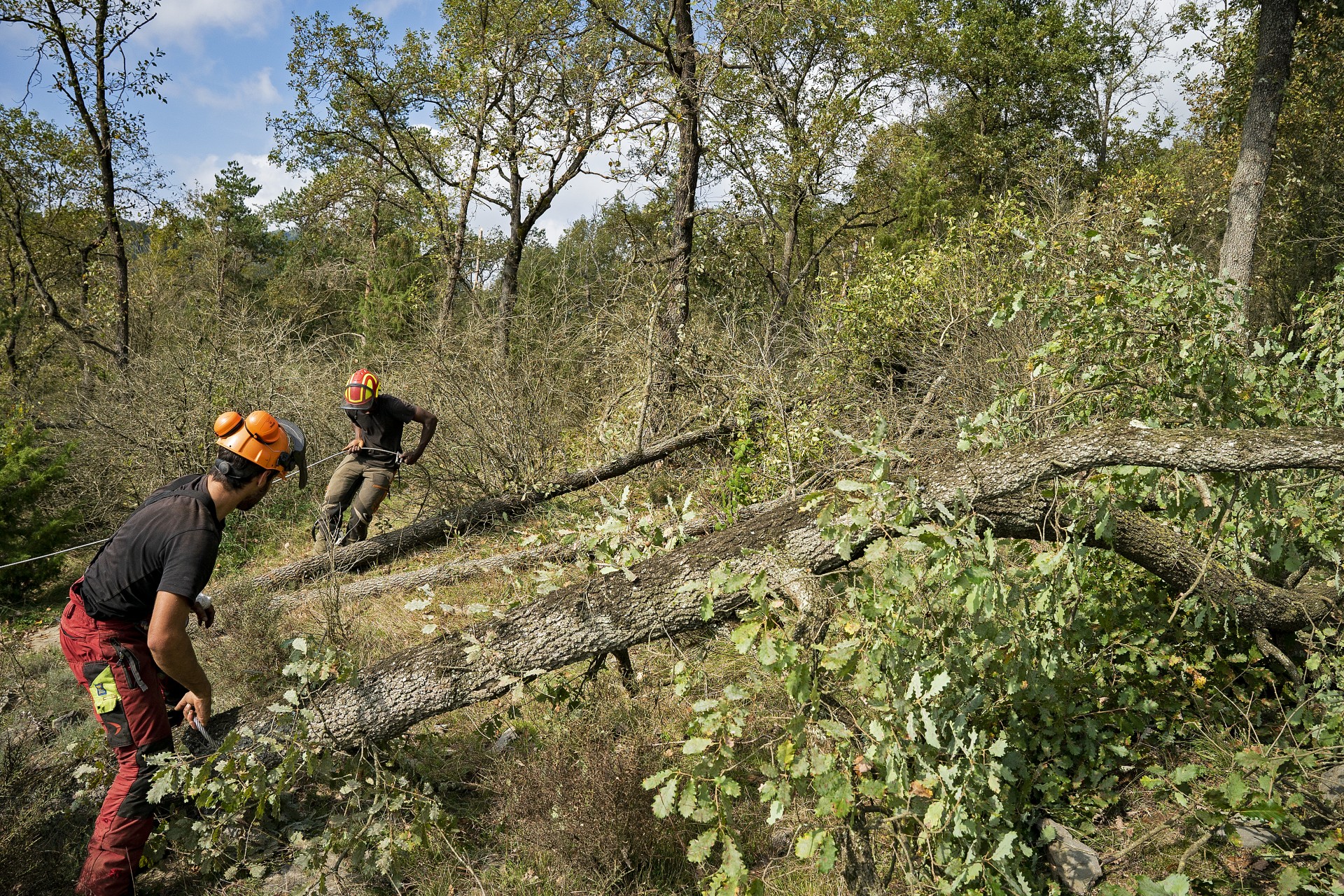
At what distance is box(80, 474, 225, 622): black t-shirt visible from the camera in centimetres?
294

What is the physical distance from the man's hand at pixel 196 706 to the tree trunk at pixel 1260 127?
35.8 feet

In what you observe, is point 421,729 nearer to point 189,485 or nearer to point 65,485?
point 189,485

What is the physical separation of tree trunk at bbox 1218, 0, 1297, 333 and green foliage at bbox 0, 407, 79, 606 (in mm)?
13171

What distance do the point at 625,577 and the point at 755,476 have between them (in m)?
3.13

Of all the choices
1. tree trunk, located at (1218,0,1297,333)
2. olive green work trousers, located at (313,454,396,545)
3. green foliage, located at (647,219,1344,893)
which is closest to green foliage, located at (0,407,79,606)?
olive green work trousers, located at (313,454,396,545)

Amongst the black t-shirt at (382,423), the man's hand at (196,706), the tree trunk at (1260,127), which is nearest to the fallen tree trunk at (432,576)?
the black t-shirt at (382,423)

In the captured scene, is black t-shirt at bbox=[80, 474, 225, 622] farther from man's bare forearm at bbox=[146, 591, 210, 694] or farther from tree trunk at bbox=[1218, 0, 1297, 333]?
tree trunk at bbox=[1218, 0, 1297, 333]

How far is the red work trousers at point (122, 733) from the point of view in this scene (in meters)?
2.96

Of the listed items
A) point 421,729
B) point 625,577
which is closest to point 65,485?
point 421,729

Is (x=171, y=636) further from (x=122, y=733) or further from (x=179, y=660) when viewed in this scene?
(x=122, y=733)

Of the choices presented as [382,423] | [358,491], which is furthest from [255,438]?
[358,491]

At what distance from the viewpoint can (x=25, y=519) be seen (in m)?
7.84

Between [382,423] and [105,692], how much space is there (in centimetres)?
414

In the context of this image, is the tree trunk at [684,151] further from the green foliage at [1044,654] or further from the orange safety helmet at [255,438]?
the orange safety helmet at [255,438]
